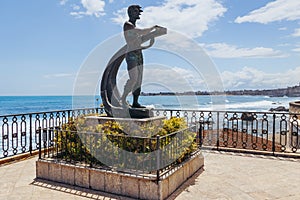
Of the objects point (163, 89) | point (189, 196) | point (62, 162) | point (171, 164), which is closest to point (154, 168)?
point (171, 164)

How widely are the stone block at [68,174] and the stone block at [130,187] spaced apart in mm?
1058

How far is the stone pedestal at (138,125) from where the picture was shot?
4.53m

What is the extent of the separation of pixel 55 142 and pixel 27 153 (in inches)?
75.5

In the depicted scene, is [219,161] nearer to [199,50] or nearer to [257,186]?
[257,186]

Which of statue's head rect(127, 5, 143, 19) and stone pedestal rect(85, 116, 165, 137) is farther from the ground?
statue's head rect(127, 5, 143, 19)

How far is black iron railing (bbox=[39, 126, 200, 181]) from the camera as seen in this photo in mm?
4016

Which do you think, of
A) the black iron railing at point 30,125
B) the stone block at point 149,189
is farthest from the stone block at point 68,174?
the stone block at point 149,189

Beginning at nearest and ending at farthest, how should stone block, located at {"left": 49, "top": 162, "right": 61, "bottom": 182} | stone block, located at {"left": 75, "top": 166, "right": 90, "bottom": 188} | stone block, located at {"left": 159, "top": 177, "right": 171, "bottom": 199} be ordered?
1. stone block, located at {"left": 159, "top": 177, "right": 171, "bottom": 199}
2. stone block, located at {"left": 75, "top": 166, "right": 90, "bottom": 188}
3. stone block, located at {"left": 49, "top": 162, "right": 61, "bottom": 182}

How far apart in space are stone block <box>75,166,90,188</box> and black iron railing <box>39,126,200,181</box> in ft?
0.43

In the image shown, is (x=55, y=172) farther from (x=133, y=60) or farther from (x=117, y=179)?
(x=133, y=60)

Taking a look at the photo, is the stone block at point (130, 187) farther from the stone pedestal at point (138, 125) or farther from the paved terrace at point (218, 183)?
the stone pedestal at point (138, 125)

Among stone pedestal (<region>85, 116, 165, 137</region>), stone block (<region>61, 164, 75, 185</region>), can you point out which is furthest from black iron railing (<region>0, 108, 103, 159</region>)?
stone block (<region>61, 164, 75, 185</region>)

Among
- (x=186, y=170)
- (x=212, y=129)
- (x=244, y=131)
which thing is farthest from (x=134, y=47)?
(x=244, y=131)

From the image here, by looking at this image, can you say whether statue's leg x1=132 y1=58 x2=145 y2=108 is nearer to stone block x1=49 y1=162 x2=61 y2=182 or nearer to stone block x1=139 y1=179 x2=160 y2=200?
stone block x1=49 y1=162 x2=61 y2=182
